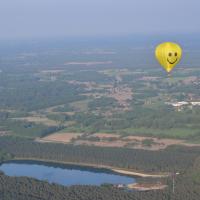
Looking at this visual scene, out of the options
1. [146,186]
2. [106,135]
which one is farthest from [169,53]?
[106,135]

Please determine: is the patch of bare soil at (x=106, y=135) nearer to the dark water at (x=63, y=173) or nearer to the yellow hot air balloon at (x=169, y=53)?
the dark water at (x=63, y=173)

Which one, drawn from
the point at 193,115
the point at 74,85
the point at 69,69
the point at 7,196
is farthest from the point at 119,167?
the point at 69,69

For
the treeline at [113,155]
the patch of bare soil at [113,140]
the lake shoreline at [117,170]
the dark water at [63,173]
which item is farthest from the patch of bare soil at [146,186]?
the patch of bare soil at [113,140]

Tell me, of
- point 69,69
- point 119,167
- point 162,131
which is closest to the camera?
point 119,167

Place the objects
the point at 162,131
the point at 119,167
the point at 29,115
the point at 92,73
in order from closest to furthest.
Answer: the point at 119,167 < the point at 162,131 < the point at 29,115 < the point at 92,73

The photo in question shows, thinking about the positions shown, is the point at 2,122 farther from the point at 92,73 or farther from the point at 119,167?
the point at 92,73

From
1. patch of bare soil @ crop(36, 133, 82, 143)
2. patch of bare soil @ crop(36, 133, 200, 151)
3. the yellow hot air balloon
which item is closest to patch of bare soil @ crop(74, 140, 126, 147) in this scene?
patch of bare soil @ crop(36, 133, 200, 151)

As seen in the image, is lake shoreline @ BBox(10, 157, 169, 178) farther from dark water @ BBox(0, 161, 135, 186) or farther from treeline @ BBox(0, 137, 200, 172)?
dark water @ BBox(0, 161, 135, 186)

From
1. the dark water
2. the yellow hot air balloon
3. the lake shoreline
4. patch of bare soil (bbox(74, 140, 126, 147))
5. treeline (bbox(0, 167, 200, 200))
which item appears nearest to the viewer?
the yellow hot air balloon
